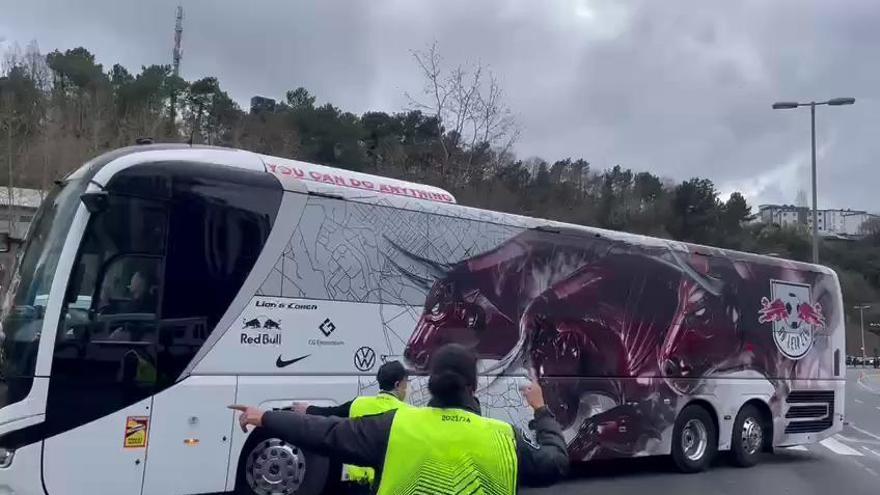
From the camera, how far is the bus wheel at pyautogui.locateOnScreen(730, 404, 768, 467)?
1480 cm

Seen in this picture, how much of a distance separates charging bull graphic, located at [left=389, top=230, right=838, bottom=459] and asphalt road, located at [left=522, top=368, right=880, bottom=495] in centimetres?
60

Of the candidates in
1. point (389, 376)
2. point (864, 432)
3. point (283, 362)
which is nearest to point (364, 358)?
point (283, 362)

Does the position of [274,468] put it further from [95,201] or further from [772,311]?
[772,311]

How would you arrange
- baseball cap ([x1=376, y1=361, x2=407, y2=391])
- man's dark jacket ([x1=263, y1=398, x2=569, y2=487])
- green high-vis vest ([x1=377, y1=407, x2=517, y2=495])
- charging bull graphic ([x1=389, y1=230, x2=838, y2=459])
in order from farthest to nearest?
charging bull graphic ([x1=389, y1=230, x2=838, y2=459]) → baseball cap ([x1=376, y1=361, x2=407, y2=391]) → man's dark jacket ([x1=263, y1=398, x2=569, y2=487]) → green high-vis vest ([x1=377, y1=407, x2=517, y2=495])

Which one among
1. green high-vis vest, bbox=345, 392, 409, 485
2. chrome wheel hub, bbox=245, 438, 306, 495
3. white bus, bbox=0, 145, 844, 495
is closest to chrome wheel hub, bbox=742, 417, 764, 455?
white bus, bbox=0, 145, 844, 495

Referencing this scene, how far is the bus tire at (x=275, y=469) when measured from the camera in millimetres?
8609

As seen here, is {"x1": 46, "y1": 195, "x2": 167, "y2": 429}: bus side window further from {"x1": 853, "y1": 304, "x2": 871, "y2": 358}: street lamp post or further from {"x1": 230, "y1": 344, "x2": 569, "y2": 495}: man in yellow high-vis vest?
{"x1": 853, "y1": 304, "x2": 871, "y2": 358}: street lamp post

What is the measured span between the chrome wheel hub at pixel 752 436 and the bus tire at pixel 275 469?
846 cm

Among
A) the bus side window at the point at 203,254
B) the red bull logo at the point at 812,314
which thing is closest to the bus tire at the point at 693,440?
the red bull logo at the point at 812,314

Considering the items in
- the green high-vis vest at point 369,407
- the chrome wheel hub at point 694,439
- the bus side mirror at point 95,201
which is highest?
the bus side mirror at point 95,201

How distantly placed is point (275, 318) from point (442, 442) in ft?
18.7

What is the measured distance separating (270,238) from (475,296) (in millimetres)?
2924

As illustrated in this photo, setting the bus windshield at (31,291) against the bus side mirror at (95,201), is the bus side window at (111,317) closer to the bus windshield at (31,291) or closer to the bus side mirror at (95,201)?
the bus side mirror at (95,201)

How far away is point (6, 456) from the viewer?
7195mm
